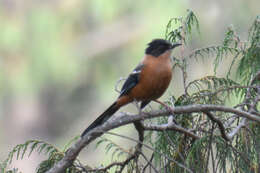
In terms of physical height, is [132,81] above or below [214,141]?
above

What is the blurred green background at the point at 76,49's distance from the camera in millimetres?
13227

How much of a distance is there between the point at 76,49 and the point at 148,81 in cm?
1071

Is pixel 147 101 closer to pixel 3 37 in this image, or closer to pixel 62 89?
pixel 3 37

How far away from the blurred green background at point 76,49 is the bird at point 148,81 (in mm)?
7525

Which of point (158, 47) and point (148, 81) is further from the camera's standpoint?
point (158, 47)

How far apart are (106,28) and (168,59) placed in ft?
38.1

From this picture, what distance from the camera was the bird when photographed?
4082 millimetres

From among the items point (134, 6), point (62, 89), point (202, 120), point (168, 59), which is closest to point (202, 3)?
point (134, 6)

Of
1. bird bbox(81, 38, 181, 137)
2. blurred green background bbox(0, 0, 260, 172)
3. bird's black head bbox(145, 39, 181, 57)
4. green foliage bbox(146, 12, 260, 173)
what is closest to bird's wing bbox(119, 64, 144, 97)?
bird bbox(81, 38, 181, 137)

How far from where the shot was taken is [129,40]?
49.4 ft

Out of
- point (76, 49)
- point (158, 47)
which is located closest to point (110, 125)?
point (158, 47)

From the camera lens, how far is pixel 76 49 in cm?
1464

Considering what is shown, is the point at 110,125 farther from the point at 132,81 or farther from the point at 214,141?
the point at 132,81

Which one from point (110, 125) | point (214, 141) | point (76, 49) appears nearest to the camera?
point (110, 125)
